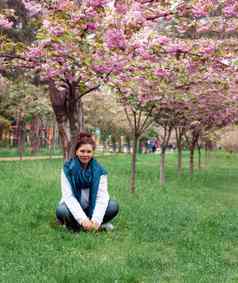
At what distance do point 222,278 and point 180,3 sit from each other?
3.56 m

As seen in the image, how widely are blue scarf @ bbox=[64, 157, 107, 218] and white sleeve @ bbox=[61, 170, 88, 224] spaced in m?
0.07

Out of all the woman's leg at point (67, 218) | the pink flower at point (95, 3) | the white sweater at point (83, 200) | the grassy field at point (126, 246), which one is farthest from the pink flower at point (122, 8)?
the grassy field at point (126, 246)

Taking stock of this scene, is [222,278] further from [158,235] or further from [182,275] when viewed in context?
[158,235]

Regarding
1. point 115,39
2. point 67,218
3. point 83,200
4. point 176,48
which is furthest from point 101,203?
point 176,48

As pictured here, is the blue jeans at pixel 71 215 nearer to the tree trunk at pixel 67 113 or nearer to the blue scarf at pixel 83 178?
the blue scarf at pixel 83 178

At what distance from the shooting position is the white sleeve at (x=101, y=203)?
7.46m

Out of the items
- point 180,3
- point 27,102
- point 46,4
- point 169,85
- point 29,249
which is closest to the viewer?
point 29,249

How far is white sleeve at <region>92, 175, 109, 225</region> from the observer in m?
7.46

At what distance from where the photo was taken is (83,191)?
768 cm

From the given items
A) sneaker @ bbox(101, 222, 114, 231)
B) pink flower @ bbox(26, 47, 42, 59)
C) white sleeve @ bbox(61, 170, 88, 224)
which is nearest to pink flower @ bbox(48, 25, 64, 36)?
pink flower @ bbox(26, 47, 42, 59)

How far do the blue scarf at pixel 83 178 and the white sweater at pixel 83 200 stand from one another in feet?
0.20

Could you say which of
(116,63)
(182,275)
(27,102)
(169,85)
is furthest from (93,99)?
(182,275)

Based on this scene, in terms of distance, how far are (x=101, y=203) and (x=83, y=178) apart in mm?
427

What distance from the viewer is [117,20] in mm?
7156
